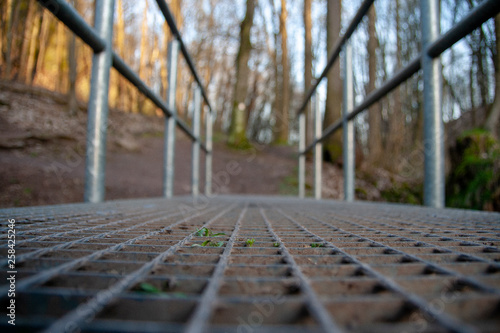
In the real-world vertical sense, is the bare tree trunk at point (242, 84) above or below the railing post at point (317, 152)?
above

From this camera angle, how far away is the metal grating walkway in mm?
299

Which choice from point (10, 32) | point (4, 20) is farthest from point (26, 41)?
point (4, 20)

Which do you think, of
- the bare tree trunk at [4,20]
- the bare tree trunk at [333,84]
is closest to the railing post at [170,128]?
the bare tree trunk at [333,84]

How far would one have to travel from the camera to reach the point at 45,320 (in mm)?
295

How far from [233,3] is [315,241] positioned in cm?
1466

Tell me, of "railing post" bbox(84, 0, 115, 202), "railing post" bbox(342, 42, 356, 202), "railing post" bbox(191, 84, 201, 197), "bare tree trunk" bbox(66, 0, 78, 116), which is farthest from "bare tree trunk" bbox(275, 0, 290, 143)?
"railing post" bbox(84, 0, 115, 202)

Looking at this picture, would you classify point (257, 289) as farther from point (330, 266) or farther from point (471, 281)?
point (471, 281)

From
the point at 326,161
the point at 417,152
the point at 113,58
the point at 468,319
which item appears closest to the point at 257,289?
the point at 468,319

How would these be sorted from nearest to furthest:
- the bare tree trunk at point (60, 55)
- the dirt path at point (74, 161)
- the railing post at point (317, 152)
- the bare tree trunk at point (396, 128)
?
the railing post at point (317, 152)
the dirt path at point (74, 161)
the bare tree trunk at point (396, 128)
the bare tree trunk at point (60, 55)

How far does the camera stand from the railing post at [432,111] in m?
1.23

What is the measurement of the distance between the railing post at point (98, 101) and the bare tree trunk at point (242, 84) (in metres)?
7.52

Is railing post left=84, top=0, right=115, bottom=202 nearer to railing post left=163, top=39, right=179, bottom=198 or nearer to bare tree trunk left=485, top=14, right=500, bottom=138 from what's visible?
railing post left=163, top=39, right=179, bottom=198

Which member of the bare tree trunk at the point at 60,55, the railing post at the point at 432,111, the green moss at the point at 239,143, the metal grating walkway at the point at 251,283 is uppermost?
the bare tree trunk at the point at 60,55

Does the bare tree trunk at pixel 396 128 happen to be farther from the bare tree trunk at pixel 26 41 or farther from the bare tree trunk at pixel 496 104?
the bare tree trunk at pixel 26 41
